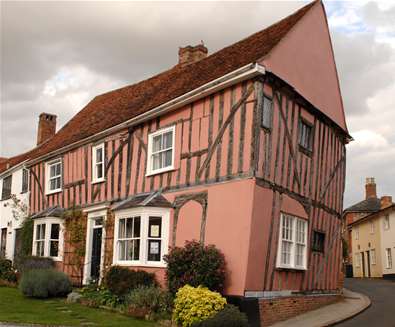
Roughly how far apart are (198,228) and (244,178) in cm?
207

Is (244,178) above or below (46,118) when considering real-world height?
below

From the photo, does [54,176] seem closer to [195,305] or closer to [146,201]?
[146,201]

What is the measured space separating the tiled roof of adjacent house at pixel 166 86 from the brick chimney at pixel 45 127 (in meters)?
4.28

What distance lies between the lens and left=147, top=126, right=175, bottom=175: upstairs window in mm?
16109

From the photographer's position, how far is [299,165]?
1585 cm

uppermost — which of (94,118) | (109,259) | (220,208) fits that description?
(94,118)

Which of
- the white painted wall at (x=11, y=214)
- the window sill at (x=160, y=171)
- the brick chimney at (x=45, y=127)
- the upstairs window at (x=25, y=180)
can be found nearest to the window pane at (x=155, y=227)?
the window sill at (x=160, y=171)

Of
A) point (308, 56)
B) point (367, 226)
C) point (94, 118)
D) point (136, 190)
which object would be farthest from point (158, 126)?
point (367, 226)

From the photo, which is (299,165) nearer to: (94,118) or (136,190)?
(136,190)

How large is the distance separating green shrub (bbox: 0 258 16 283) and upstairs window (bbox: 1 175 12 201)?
6.75 meters

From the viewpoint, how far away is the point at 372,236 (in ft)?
129

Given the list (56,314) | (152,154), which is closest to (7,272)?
(56,314)

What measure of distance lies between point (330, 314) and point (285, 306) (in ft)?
5.56

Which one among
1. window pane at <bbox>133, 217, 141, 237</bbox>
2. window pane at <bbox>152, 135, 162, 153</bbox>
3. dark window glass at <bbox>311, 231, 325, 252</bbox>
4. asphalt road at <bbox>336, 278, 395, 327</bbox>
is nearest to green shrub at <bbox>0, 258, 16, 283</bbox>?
window pane at <bbox>133, 217, 141, 237</bbox>
